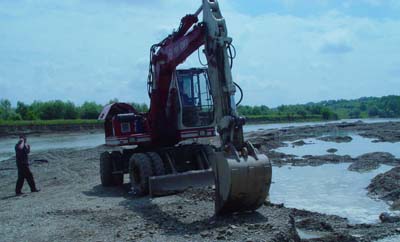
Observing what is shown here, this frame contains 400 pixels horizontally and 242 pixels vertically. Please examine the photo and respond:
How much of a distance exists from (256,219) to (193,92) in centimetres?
570

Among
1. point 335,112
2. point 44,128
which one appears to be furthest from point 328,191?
point 335,112

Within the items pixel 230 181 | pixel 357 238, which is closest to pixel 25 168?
pixel 230 181

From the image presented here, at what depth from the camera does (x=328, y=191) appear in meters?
15.2

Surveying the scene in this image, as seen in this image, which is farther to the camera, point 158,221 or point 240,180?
point 158,221

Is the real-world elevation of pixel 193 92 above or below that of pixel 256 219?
above

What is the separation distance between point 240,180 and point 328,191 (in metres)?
7.61

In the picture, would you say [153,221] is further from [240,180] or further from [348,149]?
[348,149]

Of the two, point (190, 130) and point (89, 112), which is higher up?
point (89, 112)

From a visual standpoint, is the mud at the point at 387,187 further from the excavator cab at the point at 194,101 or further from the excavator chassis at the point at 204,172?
the excavator cab at the point at 194,101

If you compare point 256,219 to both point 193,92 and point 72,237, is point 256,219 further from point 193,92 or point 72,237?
point 193,92

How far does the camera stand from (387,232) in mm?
9188

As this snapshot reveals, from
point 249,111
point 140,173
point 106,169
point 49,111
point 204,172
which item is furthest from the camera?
point 249,111

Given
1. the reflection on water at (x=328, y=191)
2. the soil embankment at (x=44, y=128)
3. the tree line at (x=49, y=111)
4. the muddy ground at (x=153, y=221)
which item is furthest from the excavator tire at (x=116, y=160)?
the tree line at (x=49, y=111)

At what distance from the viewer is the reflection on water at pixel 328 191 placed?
480 inches
